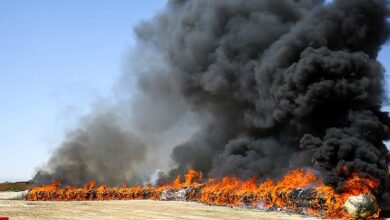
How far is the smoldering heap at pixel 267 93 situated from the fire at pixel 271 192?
778 mm

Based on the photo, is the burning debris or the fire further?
the fire

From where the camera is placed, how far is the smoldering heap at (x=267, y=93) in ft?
98.7

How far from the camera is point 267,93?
125 ft

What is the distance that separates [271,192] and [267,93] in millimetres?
11032

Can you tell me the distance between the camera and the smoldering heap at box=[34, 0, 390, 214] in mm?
30094

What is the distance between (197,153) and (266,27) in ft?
55.5

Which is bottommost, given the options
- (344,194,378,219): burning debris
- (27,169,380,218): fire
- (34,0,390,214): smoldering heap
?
(344,194,378,219): burning debris

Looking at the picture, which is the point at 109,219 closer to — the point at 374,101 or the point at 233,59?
the point at 374,101

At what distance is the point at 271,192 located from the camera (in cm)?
2997

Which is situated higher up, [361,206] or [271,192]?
[271,192]

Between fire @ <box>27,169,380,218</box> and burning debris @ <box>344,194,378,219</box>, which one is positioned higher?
fire @ <box>27,169,380,218</box>

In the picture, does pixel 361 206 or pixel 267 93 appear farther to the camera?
pixel 267 93

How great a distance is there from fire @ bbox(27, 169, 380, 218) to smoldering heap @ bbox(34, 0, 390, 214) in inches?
30.6

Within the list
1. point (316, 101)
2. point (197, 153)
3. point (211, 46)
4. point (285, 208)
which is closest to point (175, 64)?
point (211, 46)
